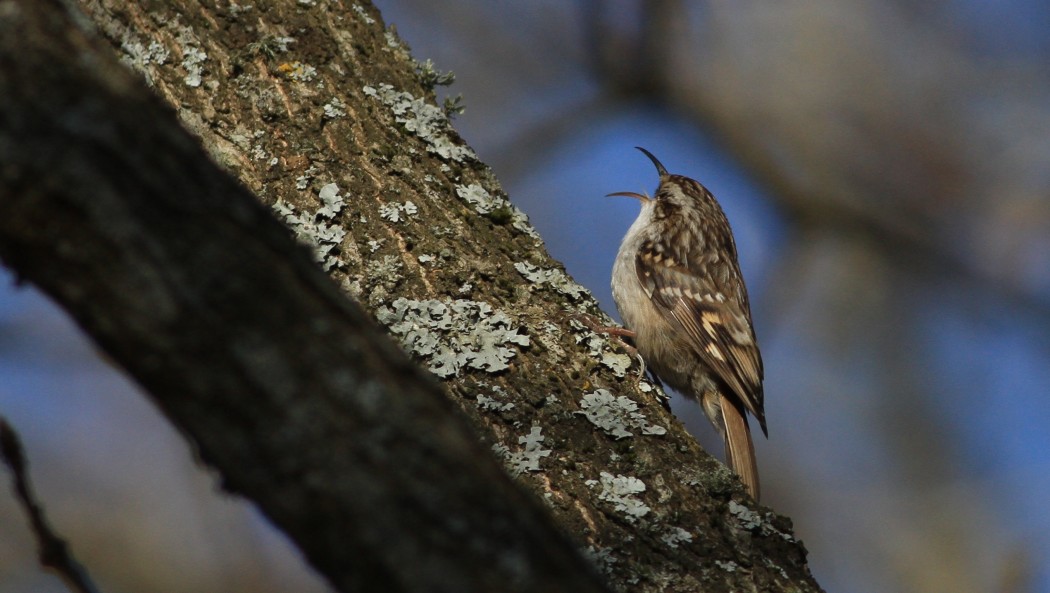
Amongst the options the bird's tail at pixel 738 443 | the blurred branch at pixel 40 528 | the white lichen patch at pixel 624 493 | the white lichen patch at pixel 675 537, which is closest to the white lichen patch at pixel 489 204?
the white lichen patch at pixel 624 493

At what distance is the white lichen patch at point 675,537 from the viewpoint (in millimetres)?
1730

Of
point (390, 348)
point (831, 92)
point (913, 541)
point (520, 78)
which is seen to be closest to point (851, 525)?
point (913, 541)

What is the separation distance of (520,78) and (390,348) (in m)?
5.49

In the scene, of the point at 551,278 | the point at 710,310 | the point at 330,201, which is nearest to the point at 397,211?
the point at 330,201

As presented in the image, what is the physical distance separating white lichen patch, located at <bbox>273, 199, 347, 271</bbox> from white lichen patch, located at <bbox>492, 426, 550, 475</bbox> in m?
0.60

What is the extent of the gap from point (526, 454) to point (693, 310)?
1900mm

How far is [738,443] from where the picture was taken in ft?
10.6

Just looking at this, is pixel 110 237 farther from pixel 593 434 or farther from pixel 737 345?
pixel 737 345

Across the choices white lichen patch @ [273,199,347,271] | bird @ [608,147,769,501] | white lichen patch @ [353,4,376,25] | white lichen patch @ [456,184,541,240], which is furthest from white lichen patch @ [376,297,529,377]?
bird @ [608,147,769,501]

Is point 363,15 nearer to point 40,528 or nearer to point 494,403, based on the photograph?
point 494,403

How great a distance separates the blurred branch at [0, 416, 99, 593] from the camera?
2.98 ft

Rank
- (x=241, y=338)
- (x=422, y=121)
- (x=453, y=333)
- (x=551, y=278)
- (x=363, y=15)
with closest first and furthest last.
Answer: (x=241, y=338) → (x=453, y=333) → (x=551, y=278) → (x=422, y=121) → (x=363, y=15)

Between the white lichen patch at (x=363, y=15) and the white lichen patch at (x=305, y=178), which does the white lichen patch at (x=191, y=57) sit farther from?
the white lichen patch at (x=363, y=15)

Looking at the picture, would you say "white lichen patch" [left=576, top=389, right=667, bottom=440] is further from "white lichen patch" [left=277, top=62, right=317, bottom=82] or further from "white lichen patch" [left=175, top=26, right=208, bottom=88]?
"white lichen patch" [left=175, top=26, right=208, bottom=88]
